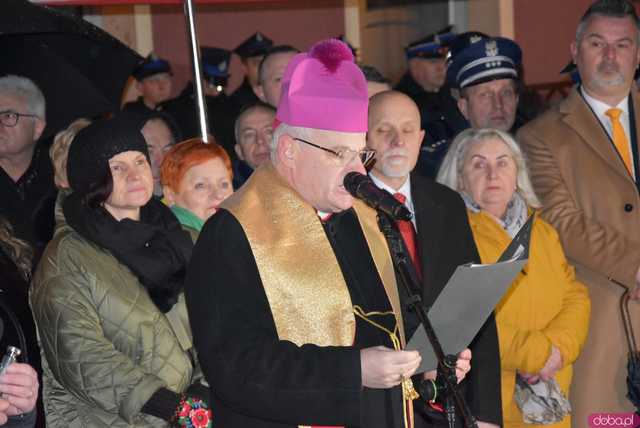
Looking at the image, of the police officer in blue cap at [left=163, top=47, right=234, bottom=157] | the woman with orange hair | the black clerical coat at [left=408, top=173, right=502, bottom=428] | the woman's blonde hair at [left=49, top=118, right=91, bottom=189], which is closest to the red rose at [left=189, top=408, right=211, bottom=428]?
the black clerical coat at [left=408, top=173, right=502, bottom=428]

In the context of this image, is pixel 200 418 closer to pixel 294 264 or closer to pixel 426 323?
pixel 294 264

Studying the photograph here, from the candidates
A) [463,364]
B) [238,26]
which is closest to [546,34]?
[238,26]

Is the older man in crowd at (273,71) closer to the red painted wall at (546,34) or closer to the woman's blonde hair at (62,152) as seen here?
the woman's blonde hair at (62,152)

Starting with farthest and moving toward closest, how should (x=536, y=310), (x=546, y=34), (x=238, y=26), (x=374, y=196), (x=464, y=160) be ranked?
(x=546, y=34) → (x=238, y=26) → (x=464, y=160) → (x=536, y=310) → (x=374, y=196)

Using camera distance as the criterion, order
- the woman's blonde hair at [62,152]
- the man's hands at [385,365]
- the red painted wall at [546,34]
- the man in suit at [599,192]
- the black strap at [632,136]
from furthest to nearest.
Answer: the red painted wall at [546,34] < the black strap at [632,136] < the man in suit at [599,192] < the woman's blonde hair at [62,152] < the man's hands at [385,365]

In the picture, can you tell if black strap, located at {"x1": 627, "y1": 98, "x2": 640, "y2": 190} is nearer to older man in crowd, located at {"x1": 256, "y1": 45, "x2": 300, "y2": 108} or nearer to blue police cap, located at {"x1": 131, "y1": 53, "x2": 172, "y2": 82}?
older man in crowd, located at {"x1": 256, "y1": 45, "x2": 300, "y2": 108}

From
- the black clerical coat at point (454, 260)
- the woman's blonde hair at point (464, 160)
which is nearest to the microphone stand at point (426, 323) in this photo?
the black clerical coat at point (454, 260)

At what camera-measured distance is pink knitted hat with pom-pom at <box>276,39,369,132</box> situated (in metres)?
2.81

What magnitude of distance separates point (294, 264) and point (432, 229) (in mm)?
1002

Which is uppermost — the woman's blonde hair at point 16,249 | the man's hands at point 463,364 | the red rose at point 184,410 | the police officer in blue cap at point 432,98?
the police officer in blue cap at point 432,98

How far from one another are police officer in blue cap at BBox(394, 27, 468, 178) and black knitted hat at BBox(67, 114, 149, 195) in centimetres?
166

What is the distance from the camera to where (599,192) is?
4.71 m

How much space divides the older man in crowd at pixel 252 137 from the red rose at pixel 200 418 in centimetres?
184

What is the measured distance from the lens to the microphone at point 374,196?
2.49 meters
